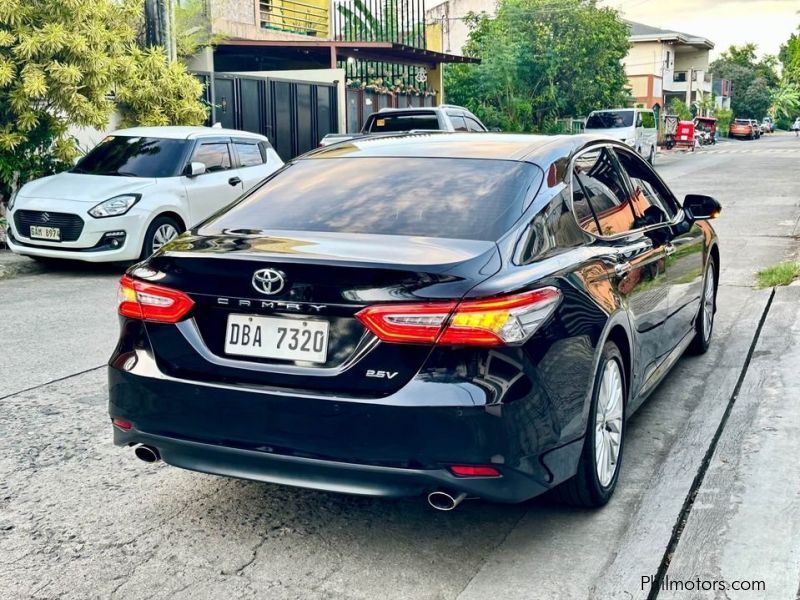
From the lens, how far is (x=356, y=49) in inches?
1038

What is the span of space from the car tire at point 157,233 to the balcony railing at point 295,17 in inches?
648

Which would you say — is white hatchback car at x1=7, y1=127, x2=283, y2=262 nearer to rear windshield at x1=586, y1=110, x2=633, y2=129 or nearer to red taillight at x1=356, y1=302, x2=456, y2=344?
red taillight at x1=356, y1=302, x2=456, y2=344

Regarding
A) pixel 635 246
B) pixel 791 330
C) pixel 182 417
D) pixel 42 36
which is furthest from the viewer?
pixel 42 36

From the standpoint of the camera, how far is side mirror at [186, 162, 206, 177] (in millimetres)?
11094

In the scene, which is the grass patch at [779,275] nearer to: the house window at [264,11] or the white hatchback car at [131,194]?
the white hatchback car at [131,194]

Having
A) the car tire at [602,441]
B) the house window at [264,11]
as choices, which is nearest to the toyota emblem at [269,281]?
the car tire at [602,441]

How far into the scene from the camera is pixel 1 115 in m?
12.5

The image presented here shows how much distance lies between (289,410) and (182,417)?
45 cm

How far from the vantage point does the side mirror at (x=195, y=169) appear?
11.1 metres

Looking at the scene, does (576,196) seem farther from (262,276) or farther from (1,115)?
(1,115)

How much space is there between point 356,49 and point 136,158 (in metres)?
16.0

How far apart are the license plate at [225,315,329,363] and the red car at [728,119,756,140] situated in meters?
78.5

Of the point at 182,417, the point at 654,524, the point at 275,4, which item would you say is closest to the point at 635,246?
the point at 654,524

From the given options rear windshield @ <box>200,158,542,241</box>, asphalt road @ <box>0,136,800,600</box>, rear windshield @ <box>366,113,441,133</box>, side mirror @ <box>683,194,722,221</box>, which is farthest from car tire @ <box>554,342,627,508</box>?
rear windshield @ <box>366,113,441,133</box>
